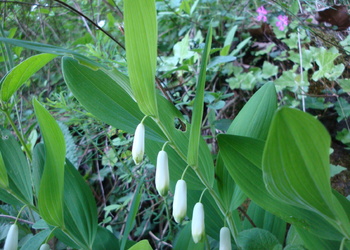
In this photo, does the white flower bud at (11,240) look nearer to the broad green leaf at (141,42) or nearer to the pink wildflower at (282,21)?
the broad green leaf at (141,42)

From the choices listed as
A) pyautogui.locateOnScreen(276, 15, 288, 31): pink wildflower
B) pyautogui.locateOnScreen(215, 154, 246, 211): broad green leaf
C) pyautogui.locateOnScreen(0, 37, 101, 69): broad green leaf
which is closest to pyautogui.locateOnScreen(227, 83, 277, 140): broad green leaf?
pyautogui.locateOnScreen(215, 154, 246, 211): broad green leaf

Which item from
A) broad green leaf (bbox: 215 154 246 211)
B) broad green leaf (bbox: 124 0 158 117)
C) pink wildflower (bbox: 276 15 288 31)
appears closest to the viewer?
broad green leaf (bbox: 124 0 158 117)

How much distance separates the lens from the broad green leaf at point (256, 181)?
63cm

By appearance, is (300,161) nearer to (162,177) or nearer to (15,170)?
(162,177)

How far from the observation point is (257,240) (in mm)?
732

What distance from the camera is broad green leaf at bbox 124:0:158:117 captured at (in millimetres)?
554

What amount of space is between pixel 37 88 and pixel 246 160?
7.14 feet

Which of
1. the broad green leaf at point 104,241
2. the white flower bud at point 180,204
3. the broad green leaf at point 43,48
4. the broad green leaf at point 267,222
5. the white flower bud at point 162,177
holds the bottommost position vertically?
the broad green leaf at point 104,241

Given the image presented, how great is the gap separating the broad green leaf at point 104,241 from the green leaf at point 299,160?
2.21 ft

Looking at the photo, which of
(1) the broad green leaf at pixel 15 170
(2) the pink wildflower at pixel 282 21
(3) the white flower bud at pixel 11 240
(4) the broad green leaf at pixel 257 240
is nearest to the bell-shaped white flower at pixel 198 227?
(4) the broad green leaf at pixel 257 240

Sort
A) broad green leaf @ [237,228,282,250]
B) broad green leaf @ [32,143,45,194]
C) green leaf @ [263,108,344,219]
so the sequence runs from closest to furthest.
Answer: green leaf @ [263,108,344,219]
broad green leaf @ [237,228,282,250]
broad green leaf @ [32,143,45,194]

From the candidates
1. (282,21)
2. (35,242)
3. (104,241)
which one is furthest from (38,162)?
(282,21)

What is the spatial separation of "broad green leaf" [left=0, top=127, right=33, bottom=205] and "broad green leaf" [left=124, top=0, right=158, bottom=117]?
0.60 m

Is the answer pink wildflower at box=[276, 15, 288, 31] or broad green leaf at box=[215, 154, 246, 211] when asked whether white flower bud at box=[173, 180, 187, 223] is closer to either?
broad green leaf at box=[215, 154, 246, 211]
